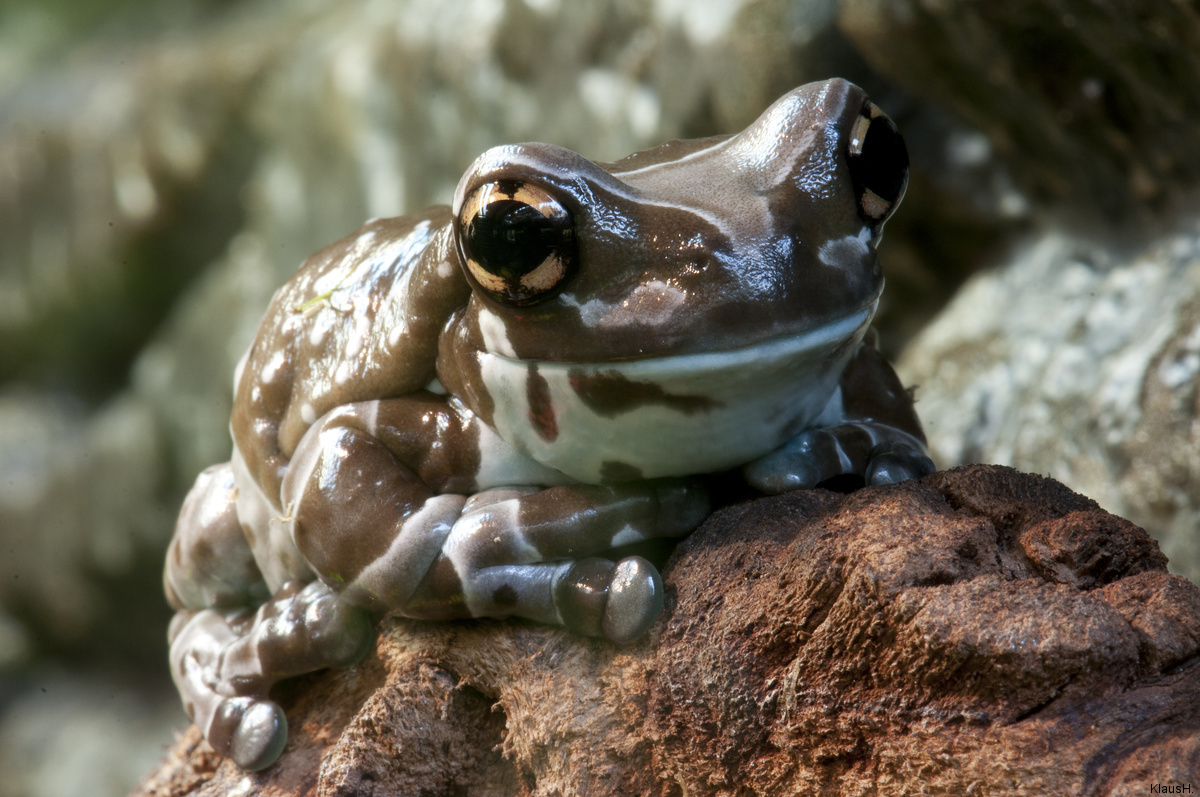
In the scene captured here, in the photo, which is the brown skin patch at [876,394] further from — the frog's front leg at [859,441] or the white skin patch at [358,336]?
the white skin patch at [358,336]

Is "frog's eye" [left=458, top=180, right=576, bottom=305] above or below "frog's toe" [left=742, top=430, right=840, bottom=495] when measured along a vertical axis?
above

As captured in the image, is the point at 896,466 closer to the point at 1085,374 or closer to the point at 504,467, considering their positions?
the point at 504,467

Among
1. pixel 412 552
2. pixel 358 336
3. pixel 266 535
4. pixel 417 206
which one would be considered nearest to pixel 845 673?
pixel 412 552

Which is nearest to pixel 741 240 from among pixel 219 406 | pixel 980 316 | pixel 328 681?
pixel 328 681

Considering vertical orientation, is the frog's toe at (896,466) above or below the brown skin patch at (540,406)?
below

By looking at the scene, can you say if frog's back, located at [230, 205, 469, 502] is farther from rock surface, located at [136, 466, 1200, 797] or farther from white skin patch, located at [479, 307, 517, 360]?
rock surface, located at [136, 466, 1200, 797]

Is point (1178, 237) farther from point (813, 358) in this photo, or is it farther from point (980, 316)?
point (813, 358)

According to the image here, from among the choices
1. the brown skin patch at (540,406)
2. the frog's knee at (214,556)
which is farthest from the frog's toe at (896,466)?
the frog's knee at (214,556)

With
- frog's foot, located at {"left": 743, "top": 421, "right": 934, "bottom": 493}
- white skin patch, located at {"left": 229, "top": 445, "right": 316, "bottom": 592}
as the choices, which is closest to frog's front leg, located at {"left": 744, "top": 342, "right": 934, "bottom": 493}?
frog's foot, located at {"left": 743, "top": 421, "right": 934, "bottom": 493}
